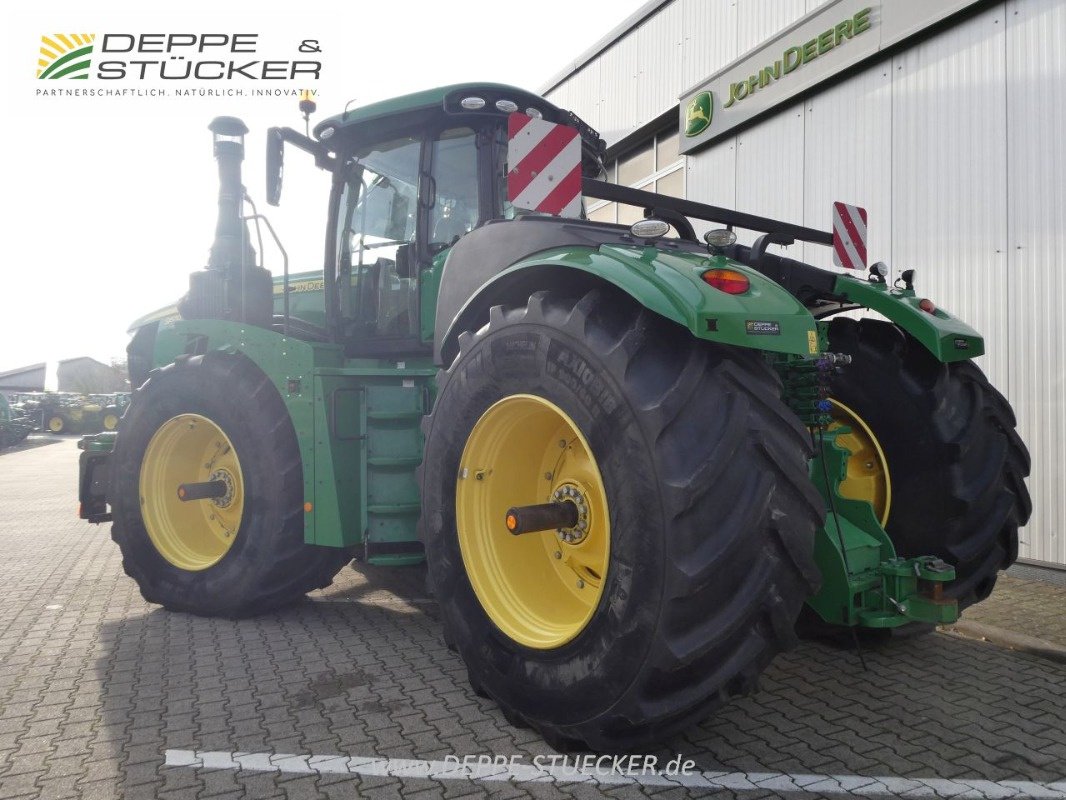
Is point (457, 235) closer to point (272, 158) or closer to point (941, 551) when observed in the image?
point (272, 158)

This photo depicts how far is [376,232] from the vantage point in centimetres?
477

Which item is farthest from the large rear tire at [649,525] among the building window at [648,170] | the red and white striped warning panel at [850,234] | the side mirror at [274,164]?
the building window at [648,170]

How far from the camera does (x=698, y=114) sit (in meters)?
9.42

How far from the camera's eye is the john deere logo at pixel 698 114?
30.3ft

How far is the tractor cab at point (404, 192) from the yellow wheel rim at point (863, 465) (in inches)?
77.2

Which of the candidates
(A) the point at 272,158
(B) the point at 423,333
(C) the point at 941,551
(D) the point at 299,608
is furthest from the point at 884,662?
(A) the point at 272,158

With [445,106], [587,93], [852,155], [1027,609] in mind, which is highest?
[587,93]

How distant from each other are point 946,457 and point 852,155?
15.4ft

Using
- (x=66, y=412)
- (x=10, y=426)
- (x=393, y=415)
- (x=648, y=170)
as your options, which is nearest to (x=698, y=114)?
(x=648, y=170)

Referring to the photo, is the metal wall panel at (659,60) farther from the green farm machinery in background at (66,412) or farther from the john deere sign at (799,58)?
the green farm machinery in background at (66,412)

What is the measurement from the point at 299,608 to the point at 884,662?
322 centimetres

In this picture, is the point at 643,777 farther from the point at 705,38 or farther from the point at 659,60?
the point at 659,60

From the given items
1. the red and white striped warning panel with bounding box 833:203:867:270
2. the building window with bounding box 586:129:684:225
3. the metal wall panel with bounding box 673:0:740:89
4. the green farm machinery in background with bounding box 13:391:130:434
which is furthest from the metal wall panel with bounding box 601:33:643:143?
the green farm machinery in background with bounding box 13:391:130:434

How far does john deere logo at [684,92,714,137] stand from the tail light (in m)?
7.29
